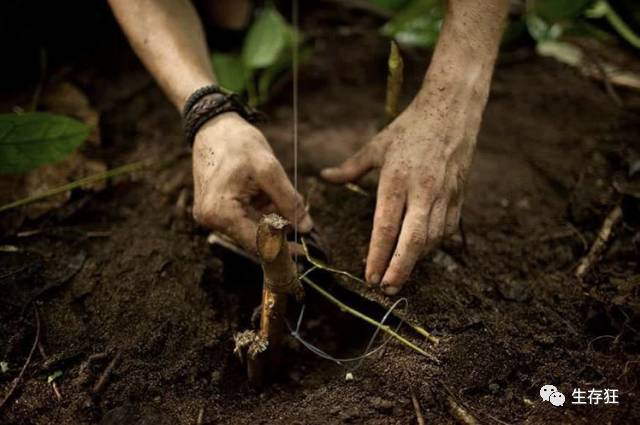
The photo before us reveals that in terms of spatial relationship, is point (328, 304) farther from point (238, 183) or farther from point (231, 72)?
point (231, 72)

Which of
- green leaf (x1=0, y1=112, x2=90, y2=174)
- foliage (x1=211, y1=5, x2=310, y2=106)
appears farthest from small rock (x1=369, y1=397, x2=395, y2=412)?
foliage (x1=211, y1=5, x2=310, y2=106)

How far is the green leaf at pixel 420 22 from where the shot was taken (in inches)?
74.5

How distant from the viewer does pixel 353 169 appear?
4.23 feet

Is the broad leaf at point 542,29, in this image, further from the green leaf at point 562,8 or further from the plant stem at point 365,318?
the plant stem at point 365,318

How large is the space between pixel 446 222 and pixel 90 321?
0.82 meters

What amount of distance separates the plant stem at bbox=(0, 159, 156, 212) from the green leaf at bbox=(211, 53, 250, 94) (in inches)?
14.4

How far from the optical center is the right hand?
1.08 m

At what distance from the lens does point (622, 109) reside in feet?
6.30

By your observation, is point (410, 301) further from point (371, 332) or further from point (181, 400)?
point (181, 400)

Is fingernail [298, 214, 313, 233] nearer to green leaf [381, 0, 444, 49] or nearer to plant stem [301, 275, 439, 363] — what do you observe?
plant stem [301, 275, 439, 363]

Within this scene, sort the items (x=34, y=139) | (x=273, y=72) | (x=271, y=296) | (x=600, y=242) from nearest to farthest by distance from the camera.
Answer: (x=271, y=296) < (x=34, y=139) < (x=600, y=242) < (x=273, y=72)

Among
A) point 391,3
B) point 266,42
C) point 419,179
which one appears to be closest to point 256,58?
point 266,42

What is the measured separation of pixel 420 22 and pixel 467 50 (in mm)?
886

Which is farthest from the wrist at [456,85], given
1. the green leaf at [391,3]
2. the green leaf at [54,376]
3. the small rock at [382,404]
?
the green leaf at [54,376]
